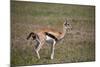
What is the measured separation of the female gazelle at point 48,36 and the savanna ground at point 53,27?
0.05 meters

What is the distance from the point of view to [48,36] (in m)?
2.46

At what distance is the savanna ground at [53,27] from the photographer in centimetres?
231

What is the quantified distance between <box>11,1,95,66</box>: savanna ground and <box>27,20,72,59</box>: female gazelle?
0.17ft

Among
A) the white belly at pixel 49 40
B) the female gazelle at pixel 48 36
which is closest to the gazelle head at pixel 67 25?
the female gazelle at pixel 48 36

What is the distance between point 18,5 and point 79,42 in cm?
103

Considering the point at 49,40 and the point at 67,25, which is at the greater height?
the point at 67,25

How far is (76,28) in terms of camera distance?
260 centimetres

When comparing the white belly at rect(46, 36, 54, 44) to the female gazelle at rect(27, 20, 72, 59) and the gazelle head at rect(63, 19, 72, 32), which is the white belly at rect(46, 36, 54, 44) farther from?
the gazelle head at rect(63, 19, 72, 32)

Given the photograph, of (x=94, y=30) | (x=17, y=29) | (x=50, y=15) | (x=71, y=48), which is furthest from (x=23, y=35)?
(x=94, y=30)

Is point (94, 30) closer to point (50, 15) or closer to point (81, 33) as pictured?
point (81, 33)

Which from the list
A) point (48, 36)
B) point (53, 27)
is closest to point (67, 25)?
point (53, 27)

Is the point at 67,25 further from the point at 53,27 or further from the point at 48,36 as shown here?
the point at 48,36

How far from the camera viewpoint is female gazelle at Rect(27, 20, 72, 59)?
2.40m

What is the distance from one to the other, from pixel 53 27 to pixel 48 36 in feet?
0.48
